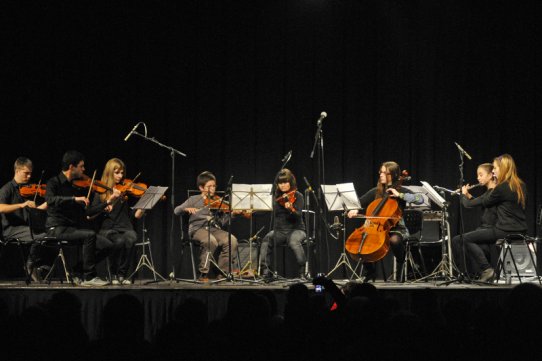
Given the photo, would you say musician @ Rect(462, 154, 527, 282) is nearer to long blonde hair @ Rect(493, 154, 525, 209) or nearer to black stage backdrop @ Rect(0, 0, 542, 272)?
long blonde hair @ Rect(493, 154, 525, 209)

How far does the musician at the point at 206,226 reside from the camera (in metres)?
8.52

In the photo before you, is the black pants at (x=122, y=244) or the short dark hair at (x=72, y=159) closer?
the short dark hair at (x=72, y=159)

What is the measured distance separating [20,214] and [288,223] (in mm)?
3392

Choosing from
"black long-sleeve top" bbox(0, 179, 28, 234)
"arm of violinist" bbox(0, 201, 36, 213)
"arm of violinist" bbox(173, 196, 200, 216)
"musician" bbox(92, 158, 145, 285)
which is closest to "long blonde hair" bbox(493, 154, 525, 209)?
"arm of violinist" bbox(173, 196, 200, 216)

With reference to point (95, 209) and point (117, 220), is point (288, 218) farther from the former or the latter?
point (95, 209)

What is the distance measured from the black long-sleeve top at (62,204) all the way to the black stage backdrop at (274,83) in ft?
6.70

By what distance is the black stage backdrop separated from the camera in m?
10.0

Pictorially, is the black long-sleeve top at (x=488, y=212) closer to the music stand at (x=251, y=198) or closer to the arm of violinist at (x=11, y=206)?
the music stand at (x=251, y=198)

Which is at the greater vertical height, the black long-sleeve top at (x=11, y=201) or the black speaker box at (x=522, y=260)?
the black long-sleeve top at (x=11, y=201)

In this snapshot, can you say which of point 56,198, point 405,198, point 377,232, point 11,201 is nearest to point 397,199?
point 405,198

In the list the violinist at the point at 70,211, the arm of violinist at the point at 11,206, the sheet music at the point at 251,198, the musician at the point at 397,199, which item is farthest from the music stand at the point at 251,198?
the arm of violinist at the point at 11,206

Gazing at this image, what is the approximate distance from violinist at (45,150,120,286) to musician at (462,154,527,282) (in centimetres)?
441

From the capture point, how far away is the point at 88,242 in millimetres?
7863

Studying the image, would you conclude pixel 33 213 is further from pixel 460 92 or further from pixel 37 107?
pixel 460 92
